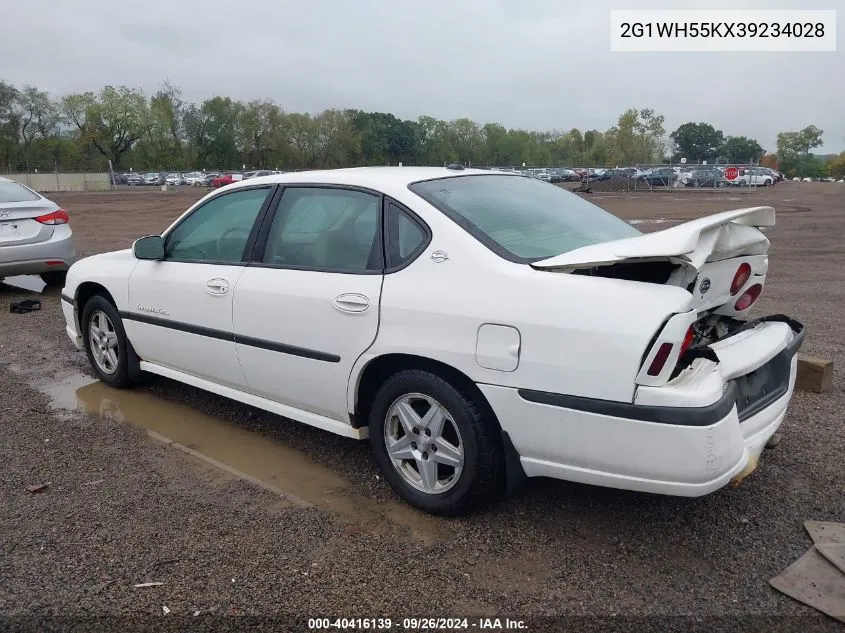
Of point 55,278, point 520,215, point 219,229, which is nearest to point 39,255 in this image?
point 55,278

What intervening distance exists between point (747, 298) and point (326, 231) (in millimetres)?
2139

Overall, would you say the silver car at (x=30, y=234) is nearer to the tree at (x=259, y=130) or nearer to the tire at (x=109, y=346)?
the tire at (x=109, y=346)

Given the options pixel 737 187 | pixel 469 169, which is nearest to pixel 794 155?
pixel 737 187

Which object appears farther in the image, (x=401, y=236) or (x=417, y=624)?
(x=401, y=236)

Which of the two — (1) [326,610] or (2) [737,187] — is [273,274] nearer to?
(1) [326,610]

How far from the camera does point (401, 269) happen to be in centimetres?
333

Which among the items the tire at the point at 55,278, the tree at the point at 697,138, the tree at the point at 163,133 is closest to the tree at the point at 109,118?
the tree at the point at 163,133

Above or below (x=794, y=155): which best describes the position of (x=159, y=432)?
below

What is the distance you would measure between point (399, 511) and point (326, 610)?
0.79m

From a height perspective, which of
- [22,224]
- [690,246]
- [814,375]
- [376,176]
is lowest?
[814,375]

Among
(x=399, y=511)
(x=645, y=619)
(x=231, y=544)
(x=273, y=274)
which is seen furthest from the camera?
(x=273, y=274)

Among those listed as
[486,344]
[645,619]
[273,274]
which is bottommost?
[645,619]

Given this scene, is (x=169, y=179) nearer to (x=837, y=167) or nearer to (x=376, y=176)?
(x=376, y=176)

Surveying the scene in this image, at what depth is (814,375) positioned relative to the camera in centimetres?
472
